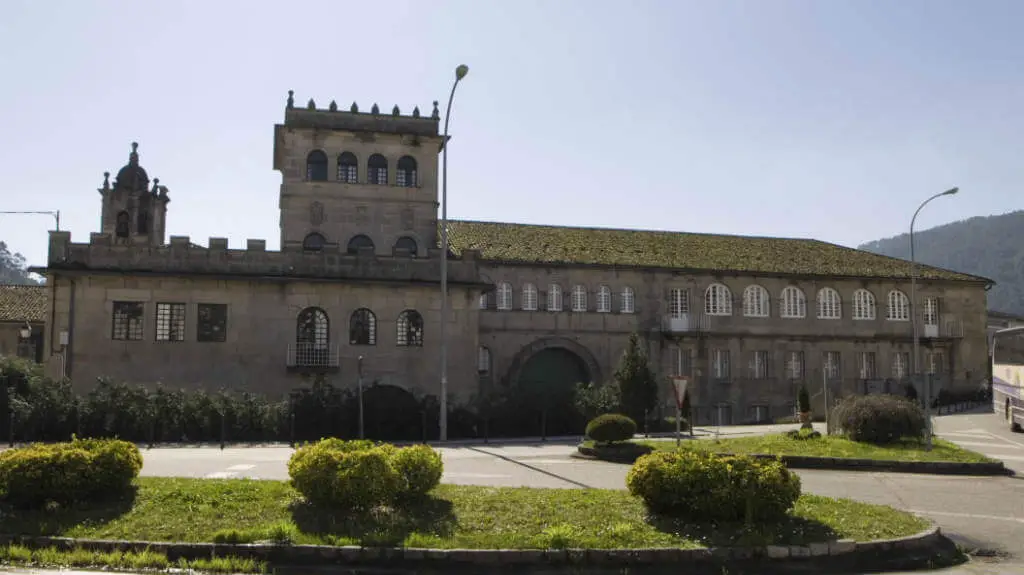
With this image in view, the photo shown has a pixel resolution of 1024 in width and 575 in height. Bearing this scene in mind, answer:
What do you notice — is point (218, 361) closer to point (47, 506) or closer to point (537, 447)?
point (537, 447)

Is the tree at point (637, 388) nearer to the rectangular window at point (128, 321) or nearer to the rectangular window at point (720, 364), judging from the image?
the rectangular window at point (720, 364)

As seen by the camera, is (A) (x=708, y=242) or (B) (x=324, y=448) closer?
(B) (x=324, y=448)

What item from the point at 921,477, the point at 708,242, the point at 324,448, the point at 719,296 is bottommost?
the point at 921,477

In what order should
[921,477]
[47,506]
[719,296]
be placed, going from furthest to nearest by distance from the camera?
A: [719,296], [921,477], [47,506]

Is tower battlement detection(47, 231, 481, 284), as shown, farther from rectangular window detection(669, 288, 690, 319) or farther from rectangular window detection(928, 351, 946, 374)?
rectangular window detection(928, 351, 946, 374)

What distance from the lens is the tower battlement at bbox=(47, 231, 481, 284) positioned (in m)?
37.4

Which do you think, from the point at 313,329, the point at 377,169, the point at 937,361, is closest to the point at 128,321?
the point at 313,329

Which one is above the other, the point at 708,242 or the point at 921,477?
the point at 708,242

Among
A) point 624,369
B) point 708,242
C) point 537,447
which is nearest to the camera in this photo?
point 537,447

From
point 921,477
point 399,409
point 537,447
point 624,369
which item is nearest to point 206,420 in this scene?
point 399,409

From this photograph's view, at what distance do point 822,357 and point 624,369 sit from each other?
800 inches

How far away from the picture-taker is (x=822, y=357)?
52.6m

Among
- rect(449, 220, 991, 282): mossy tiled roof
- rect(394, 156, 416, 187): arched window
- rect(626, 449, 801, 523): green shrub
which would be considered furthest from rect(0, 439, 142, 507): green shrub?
rect(449, 220, 991, 282): mossy tiled roof

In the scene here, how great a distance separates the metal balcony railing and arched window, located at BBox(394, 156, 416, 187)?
32.1 ft
